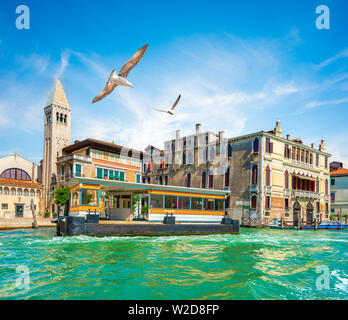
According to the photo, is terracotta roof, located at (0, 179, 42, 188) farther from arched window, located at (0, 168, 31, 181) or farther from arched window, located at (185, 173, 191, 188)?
arched window, located at (185, 173, 191, 188)

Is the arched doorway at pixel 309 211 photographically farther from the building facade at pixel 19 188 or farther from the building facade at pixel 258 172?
the building facade at pixel 19 188

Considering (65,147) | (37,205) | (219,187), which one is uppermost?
(65,147)

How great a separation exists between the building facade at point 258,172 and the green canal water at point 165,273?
1993 cm

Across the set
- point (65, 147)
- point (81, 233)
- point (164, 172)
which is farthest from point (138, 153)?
point (81, 233)

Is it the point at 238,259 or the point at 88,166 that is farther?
the point at 88,166

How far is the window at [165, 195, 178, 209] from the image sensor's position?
1967 centimetres

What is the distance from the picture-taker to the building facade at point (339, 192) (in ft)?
145

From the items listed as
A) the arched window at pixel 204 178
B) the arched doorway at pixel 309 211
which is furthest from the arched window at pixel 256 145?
the arched doorway at pixel 309 211

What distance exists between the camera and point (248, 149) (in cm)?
3428

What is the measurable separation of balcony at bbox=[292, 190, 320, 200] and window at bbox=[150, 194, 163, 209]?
21646mm

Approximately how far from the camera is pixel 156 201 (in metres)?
19.4
